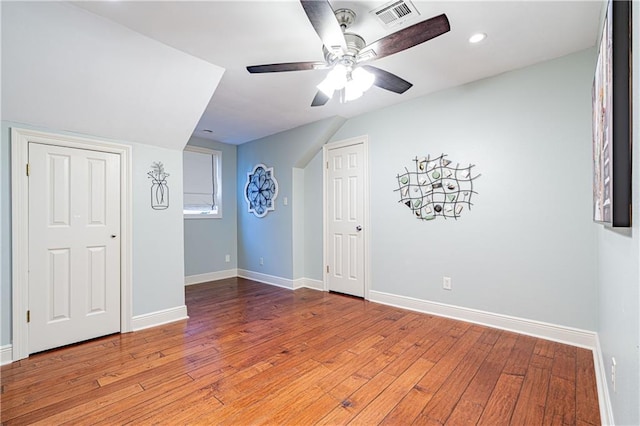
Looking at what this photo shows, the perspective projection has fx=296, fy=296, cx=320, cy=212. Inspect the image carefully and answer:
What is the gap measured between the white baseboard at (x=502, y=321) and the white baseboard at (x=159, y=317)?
7.64 feet

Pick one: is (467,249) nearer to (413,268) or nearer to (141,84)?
(413,268)

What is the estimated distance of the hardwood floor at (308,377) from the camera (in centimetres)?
169

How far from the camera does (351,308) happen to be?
3.56 meters

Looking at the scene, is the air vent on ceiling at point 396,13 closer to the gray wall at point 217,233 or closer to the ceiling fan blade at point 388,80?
the ceiling fan blade at point 388,80

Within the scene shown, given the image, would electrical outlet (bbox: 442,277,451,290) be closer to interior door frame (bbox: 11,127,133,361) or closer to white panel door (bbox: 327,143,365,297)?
white panel door (bbox: 327,143,365,297)

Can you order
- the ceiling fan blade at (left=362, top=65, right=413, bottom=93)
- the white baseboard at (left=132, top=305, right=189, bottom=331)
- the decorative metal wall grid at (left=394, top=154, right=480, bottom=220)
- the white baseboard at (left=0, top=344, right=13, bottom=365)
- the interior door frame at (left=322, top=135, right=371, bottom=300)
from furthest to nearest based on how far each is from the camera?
1. the interior door frame at (left=322, top=135, right=371, bottom=300)
2. the decorative metal wall grid at (left=394, top=154, right=480, bottom=220)
3. the white baseboard at (left=132, top=305, right=189, bottom=331)
4. the white baseboard at (left=0, top=344, right=13, bottom=365)
5. the ceiling fan blade at (left=362, top=65, right=413, bottom=93)

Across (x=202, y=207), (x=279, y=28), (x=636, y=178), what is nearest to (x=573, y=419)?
(x=636, y=178)

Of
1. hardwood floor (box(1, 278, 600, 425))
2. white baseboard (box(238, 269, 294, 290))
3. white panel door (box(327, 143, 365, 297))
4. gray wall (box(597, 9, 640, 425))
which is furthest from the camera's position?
white baseboard (box(238, 269, 294, 290))

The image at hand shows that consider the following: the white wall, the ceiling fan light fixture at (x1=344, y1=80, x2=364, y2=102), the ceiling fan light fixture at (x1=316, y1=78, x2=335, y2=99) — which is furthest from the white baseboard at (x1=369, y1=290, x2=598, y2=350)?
the ceiling fan light fixture at (x1=316, y1=78, x2=335, y2=99)

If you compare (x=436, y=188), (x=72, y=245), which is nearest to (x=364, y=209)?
(x=436, y=188)

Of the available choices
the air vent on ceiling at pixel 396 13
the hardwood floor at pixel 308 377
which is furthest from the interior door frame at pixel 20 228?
the air vent on ceiling at pixel 396 13

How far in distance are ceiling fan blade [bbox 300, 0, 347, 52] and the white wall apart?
72.5 inches

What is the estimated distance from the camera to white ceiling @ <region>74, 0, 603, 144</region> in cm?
188

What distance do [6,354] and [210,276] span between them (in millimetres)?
2884
